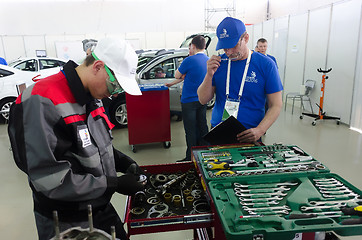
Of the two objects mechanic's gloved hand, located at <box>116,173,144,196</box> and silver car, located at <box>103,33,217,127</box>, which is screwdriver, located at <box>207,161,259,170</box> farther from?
silver car, located at <box>103,33,217,127</box>

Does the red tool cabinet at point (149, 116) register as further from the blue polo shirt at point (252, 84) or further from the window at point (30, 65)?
the window at point (30, 65)

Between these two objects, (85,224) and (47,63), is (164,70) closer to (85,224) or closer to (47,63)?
(85,224)

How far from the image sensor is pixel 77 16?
561 inches

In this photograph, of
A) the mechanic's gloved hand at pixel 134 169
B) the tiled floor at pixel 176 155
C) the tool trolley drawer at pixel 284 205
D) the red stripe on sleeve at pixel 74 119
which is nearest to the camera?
the tool trolley drawer at pixel 284 205

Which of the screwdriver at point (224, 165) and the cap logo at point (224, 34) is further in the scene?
the cap logo at point (224, 34)

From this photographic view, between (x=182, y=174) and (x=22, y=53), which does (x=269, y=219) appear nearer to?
(x=182, y=174)

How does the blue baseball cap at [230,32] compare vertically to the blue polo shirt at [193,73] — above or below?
above

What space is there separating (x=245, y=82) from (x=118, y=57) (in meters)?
1.09

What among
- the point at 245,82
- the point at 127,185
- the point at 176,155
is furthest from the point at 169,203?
the point at 176,155

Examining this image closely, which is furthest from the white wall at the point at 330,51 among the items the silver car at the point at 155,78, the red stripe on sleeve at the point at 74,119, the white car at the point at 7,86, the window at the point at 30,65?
the window at the point at 30,65

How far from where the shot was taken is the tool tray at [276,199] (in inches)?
40.6

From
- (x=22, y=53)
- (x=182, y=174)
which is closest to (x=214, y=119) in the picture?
(x=182, y=174)

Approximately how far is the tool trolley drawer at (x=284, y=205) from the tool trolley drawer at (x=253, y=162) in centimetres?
5

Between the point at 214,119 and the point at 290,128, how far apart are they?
4.14 meters
